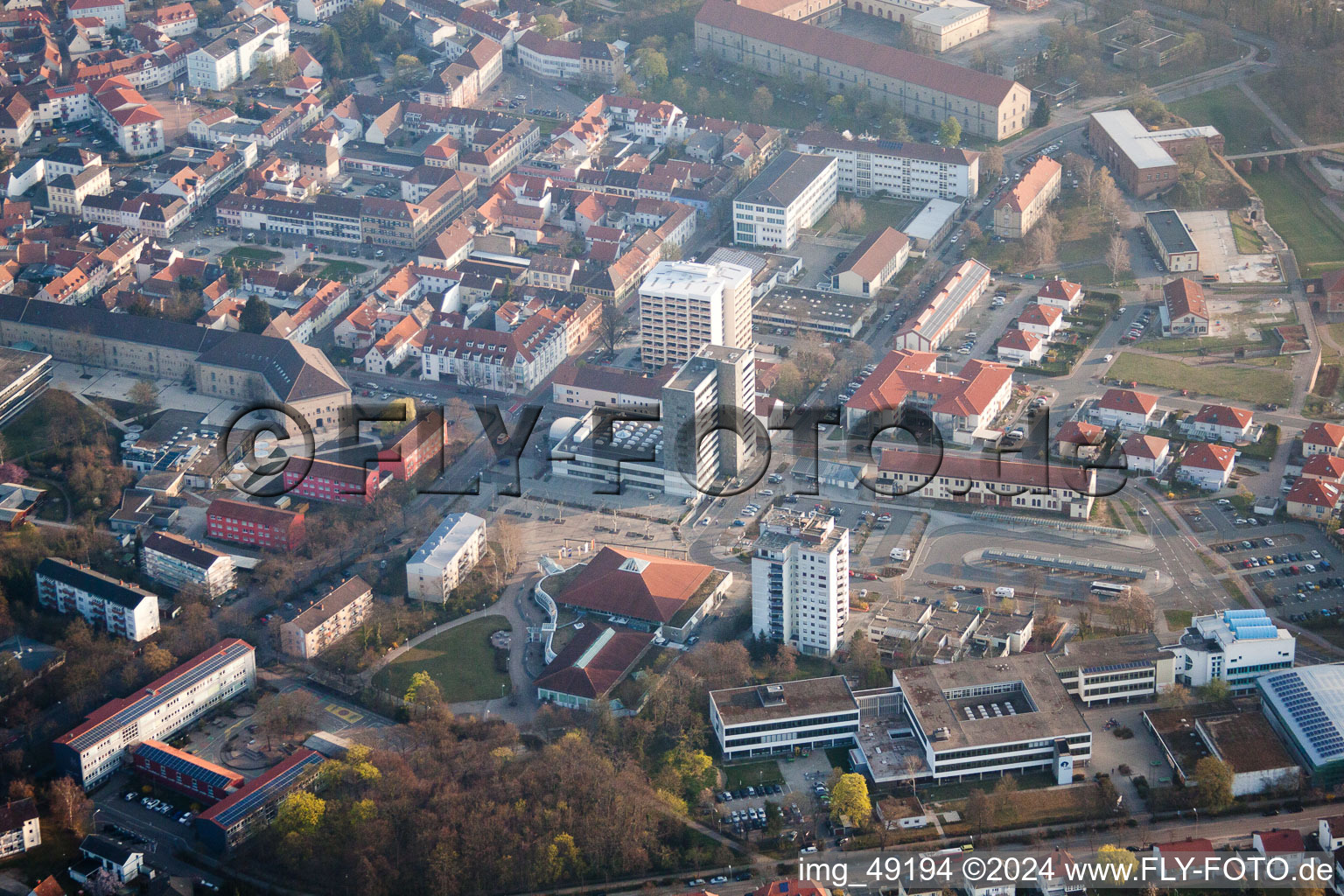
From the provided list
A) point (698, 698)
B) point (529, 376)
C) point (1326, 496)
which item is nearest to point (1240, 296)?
point (1326, 496)

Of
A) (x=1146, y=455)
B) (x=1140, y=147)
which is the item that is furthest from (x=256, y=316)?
(x=1140, y=147)

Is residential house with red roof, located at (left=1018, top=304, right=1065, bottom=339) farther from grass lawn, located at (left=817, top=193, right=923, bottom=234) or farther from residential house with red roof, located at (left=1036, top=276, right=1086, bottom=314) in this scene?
grass lawn, located at (left=817, top=193, right=923, bottom=234)

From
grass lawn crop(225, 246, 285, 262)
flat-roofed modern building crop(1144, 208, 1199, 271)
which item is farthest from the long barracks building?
grass lawn crop(225, 246, 285, 262)

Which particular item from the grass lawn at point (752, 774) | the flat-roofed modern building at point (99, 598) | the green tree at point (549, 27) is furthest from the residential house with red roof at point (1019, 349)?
the green tree at point (549, 27)

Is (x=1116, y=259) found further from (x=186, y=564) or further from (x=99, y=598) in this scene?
(x=99, y=598)

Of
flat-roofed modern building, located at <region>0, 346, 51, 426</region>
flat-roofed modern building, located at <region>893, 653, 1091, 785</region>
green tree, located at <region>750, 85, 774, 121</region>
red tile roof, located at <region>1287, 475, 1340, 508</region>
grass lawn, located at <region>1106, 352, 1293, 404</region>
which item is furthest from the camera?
green tree, located at <region>750, 85, 774, 121</region>
